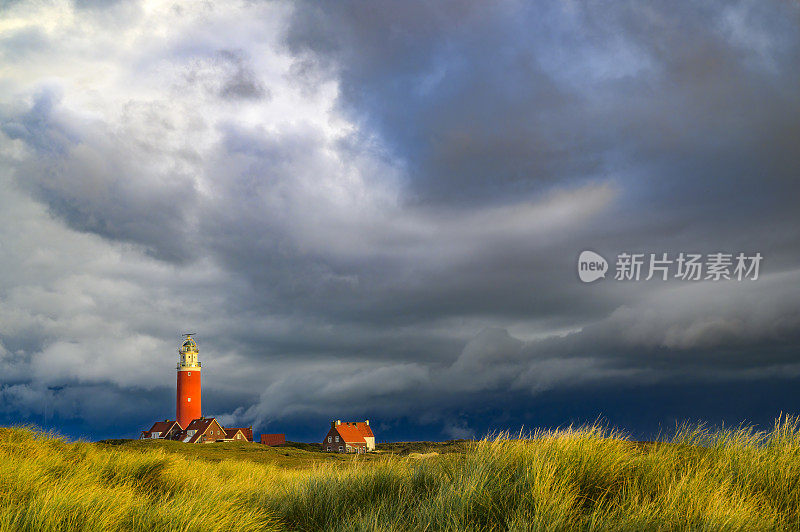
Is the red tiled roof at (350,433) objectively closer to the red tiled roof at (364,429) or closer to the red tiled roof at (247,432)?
A: the red tiled roof at (364,429)

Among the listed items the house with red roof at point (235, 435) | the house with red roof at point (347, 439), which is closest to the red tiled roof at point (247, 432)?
the house with red roof at point (235, 435)

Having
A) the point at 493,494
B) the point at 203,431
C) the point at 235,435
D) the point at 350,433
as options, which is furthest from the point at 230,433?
the point at 493,494

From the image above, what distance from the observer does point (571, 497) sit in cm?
729

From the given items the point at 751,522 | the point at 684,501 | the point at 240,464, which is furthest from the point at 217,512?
the point at 240,464

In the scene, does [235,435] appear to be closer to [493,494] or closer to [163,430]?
[163,430]

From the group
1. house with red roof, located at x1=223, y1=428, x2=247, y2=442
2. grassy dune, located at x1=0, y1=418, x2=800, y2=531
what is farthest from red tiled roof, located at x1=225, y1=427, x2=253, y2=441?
grassy dune, located at x1=0, y1=418, x2=800, y2=531

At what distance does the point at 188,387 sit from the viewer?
70.8m

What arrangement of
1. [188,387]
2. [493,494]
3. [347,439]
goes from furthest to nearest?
[188,387] < [347,439] < [493,494]

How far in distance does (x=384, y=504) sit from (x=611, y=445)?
3684mm

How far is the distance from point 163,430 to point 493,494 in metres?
73.5

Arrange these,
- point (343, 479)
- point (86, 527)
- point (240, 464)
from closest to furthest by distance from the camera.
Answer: point (86, 527) < point (343, 479) < point (240, 464)

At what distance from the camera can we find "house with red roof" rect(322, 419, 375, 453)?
207 feet

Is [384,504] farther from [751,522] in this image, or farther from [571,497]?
[751,522]

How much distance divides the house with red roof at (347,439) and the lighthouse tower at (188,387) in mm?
16522
